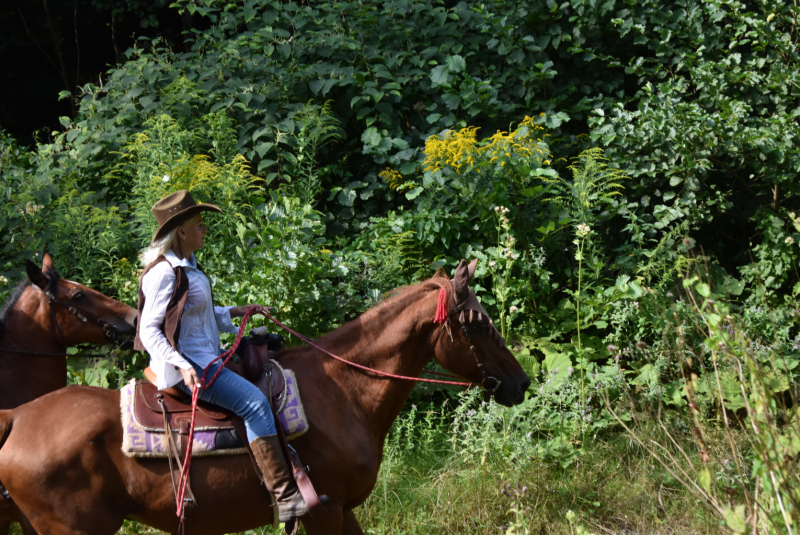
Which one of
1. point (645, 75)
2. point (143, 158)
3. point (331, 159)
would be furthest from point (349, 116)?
point (645, 75)

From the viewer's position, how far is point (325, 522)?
333 cm

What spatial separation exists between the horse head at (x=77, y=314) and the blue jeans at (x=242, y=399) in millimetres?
1427

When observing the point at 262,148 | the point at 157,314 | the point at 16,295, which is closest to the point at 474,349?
the point at 157,314

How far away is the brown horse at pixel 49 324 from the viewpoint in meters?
4.27

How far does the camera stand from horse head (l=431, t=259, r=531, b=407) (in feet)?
11.5

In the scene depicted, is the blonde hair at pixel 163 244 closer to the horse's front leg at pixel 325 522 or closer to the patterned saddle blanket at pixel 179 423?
the patterned saddle blanket at pixel 179 423

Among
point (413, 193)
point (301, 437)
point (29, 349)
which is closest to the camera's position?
point (301, 437)

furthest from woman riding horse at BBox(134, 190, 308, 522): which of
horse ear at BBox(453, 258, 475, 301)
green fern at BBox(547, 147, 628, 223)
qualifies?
green fern at BBox(547, 147, 628, 223)

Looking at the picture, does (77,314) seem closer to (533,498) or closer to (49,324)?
(49,324)

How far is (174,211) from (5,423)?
1284 mm

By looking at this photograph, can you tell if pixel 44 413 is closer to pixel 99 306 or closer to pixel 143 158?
pixel 99 306

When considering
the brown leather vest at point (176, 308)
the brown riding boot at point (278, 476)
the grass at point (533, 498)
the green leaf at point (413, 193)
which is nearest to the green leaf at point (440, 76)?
the green leaf at point (413, 193)

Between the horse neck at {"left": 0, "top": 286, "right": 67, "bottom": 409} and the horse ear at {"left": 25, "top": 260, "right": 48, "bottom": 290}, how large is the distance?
0.10 meters

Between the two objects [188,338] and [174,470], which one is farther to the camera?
[188,338]
